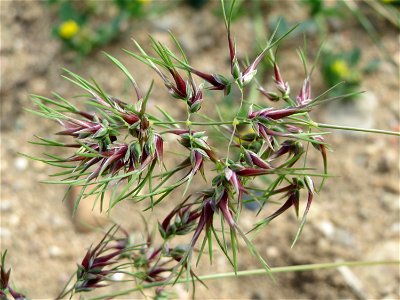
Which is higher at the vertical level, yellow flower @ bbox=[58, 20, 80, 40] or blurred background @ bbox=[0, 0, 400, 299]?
yellow flower @ bbox=[58, 20, 80, 40]

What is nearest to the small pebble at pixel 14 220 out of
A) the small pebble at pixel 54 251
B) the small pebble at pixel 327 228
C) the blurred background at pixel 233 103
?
the blurred background at pixel 233 103

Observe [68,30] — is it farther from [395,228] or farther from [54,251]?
[395,228]

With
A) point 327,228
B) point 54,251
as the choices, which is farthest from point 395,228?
point 54,251

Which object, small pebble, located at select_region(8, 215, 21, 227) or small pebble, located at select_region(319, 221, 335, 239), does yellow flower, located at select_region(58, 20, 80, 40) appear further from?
small pebble, located at select_region(319, 221, 335, 239)

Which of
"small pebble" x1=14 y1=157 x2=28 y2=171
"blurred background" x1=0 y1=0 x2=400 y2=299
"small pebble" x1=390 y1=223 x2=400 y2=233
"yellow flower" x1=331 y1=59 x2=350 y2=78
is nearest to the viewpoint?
"blurred background" x1=0 y1=0 x2=400 y2=299

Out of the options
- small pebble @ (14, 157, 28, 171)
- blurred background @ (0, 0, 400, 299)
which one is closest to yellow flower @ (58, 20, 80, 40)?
blurred background @ (0, 0, 400, 299)

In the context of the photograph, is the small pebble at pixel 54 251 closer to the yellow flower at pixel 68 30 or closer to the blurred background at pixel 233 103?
the blurred background at pixel 233 103

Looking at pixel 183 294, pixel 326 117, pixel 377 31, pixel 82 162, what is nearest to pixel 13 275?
pixel 183 294

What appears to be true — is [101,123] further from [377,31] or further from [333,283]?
[377,31]
